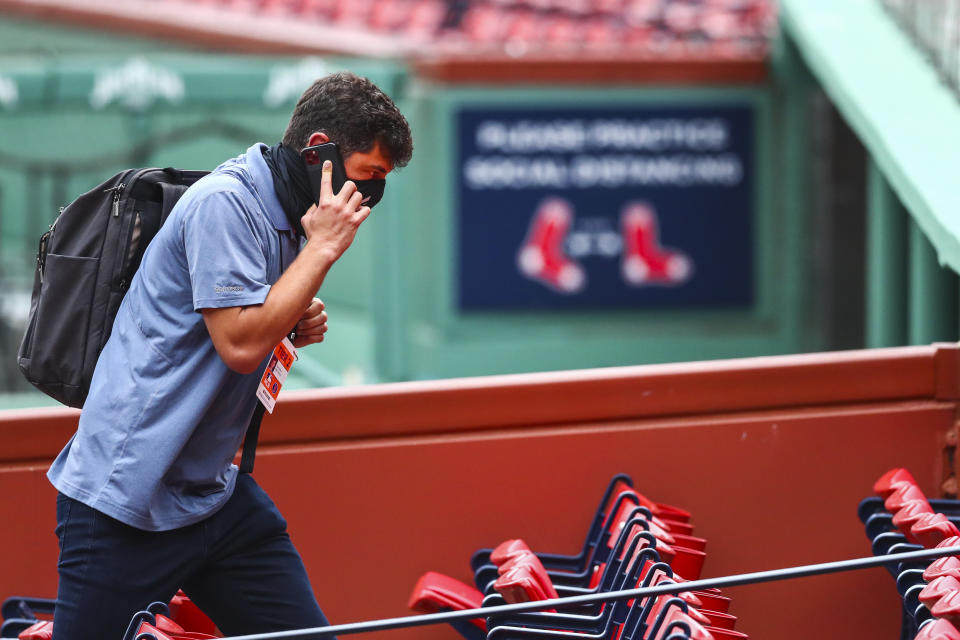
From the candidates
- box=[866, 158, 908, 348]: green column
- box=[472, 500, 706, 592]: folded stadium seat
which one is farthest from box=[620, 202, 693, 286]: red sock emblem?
box=[472, 500, 706, 592]: folded stadium seat

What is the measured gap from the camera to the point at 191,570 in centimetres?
287

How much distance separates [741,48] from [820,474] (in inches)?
237

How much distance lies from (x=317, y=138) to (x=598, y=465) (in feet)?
5.28

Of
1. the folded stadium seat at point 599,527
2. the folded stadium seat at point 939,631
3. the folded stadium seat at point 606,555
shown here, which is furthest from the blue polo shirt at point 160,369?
the folded stadium seat at point 939,631

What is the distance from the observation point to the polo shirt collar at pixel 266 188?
2793mm

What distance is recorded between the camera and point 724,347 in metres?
9.50

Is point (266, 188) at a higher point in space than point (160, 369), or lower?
higher

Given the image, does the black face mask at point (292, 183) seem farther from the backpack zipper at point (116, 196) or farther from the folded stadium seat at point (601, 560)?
the folded stadium seat at point (601, 560)

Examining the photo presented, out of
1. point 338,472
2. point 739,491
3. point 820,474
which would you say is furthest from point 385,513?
point 820,474

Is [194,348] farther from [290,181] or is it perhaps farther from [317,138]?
[317,138]

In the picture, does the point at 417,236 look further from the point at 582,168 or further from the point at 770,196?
the point at 770,196

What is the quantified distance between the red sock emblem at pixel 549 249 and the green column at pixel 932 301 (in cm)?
380

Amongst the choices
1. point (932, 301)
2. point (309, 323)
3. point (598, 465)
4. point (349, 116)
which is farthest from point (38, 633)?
point (932, 301)

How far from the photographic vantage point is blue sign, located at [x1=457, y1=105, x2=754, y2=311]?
30.2 feet
